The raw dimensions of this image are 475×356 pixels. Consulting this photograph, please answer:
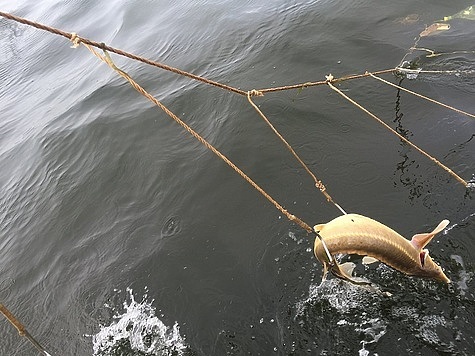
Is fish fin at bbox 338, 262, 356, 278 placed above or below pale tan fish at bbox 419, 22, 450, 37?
above

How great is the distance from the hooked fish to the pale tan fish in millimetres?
5722

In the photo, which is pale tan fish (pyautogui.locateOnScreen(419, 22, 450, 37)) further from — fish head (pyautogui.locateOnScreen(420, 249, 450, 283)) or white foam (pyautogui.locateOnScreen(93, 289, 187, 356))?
white foam (pyautogui.locateOnScreen(93, 289, 187, 356))

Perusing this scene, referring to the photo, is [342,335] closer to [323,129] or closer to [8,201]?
[323,129]

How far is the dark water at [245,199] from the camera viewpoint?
14.3 ft

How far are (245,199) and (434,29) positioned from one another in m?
5.28

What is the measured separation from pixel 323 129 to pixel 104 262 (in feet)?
13.5

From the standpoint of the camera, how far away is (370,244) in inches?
127

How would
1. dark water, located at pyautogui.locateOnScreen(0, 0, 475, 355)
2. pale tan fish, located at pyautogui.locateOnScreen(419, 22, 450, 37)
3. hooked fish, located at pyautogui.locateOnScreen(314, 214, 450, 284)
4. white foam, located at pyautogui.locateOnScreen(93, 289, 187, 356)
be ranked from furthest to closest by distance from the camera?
pale tan fish, located at pyautogui.locateOnScreen(419, 22, 450, 37) → white foam, located at pyautogui.locateOnScreen(93, 289, 187, 356) → dark water, located at pyautogui.locateOnScreen(0, 0, 475, 355) → hooked fish, located at pyautogui.locateOnScreen(314, 214, 450, 284)

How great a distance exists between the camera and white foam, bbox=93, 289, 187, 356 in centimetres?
457

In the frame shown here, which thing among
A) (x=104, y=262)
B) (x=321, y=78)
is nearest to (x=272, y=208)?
(x=104, y=262)

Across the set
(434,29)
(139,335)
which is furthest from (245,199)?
(434,29)

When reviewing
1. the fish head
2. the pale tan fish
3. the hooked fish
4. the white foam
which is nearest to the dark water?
the white foam

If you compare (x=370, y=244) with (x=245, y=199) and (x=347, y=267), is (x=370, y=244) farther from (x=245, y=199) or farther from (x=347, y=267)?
(x=245, y=199)

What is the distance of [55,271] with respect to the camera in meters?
6.08
